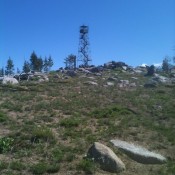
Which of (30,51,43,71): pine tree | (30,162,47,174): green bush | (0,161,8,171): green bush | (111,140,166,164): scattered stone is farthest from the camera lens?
(30,51,43,71): pine tree

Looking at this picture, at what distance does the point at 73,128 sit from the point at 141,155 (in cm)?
487

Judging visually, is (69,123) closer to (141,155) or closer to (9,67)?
(141,155)

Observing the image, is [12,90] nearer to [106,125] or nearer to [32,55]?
[106,125]

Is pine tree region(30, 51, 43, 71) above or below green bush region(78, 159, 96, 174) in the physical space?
above

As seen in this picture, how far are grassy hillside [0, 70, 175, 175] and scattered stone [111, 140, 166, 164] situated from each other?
0.31 metres

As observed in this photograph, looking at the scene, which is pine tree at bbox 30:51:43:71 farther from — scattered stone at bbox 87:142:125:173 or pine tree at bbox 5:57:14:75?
scattered stone at bbox 87:142:125:173

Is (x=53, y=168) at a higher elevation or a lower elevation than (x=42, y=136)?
lower

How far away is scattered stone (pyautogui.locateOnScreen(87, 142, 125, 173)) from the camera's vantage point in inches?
591

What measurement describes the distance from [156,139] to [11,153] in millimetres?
7704

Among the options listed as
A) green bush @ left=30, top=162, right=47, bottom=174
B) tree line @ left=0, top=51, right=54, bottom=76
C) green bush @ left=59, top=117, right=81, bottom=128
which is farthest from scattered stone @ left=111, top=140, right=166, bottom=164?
tree line @ left=0, top=51, right=54, bottom=76

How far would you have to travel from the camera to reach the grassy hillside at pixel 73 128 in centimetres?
1523

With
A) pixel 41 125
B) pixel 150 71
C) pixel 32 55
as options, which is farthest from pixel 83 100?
pixel 32 55

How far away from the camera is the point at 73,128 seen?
66.7 feet

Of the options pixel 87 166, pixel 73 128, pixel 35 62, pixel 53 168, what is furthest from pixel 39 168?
pixel 35 62
